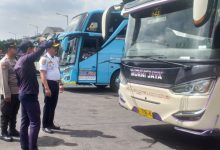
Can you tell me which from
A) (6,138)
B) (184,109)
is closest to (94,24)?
(6,138)

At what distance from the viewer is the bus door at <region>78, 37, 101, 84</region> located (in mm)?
15531

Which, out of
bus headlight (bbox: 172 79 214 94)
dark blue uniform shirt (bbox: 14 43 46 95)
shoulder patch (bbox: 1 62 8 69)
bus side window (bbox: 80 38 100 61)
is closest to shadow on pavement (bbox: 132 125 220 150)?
bus headlight (bbox: 172 79 214 94)

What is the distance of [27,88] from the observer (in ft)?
20.7

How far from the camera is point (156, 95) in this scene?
270 inches

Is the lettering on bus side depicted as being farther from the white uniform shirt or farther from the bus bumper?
the white uniform shirt

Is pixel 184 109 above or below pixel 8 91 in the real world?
below

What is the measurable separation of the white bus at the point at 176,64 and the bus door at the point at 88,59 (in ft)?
24.9

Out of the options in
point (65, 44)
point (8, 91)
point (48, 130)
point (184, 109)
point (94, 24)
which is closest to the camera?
point (184, 109)

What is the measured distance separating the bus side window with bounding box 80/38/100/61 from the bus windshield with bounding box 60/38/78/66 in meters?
0.32

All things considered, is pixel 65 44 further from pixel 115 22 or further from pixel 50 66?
pixel 50 66

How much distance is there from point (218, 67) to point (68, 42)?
1039cm

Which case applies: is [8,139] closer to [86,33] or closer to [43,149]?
[43,149]

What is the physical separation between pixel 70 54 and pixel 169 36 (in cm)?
927

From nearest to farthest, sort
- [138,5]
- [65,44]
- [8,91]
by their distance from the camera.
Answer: [8,91]
[138,5]
[65,44]
